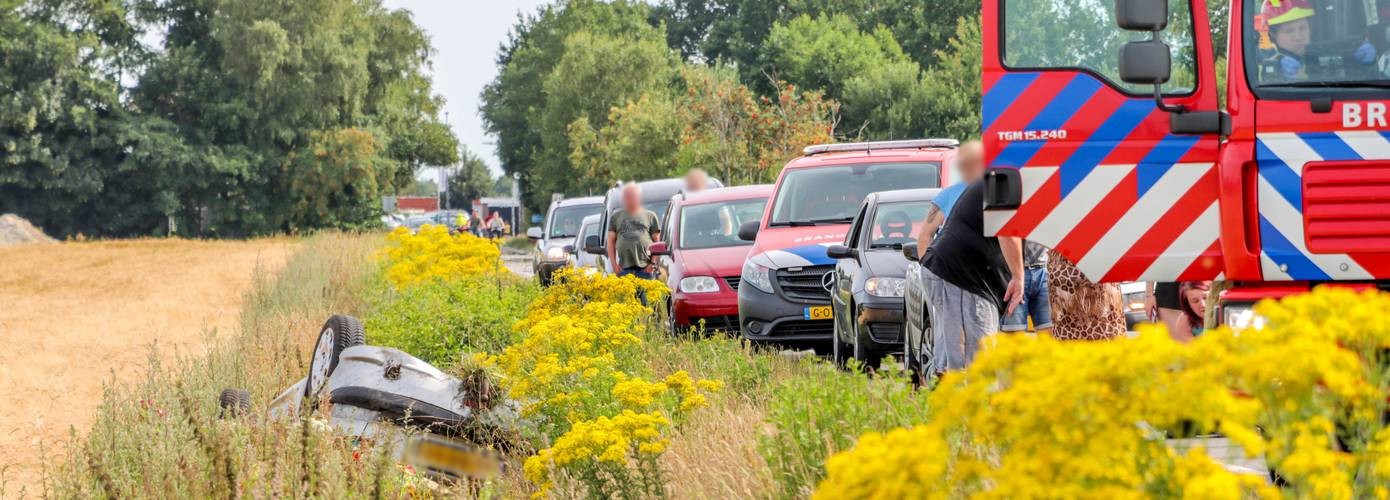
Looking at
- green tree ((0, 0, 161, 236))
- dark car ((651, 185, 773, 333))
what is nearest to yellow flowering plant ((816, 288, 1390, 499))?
dark car ((651, 185, 773, 333))

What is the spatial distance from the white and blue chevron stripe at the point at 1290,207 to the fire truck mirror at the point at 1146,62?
1.60 feet

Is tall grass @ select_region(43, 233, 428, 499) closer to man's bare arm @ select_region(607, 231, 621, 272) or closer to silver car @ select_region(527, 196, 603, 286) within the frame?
man's bare arm @ select_region(607, 231, 621, 272)

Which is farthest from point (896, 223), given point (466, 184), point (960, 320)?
point (466, 184)

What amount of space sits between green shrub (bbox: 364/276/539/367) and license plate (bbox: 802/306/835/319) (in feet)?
7.57

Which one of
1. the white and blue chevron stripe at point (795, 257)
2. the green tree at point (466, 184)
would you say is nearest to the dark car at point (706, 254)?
the white and blue chevron stripe at point (795, 257)

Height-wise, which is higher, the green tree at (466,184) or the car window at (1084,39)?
the car window at (1084,39)

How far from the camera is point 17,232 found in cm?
6169

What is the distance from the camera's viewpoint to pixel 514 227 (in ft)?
330

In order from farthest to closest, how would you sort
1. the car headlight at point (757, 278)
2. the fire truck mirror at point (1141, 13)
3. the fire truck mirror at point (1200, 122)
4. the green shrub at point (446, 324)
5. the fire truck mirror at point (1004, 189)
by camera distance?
the car headlight at point (757, 278), the green shrub at point (446, 324), the fire truck mirror at point (1004, 189), the fire truck mirror at point (1200, 122), the fire truck mirror at point (1141, 13)

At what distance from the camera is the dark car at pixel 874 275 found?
11859mm

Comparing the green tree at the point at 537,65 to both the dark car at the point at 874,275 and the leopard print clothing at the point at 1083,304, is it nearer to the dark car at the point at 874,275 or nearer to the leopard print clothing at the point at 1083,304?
the dark car at the point at 874,275

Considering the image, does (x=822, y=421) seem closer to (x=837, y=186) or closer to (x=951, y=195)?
(x=951, y=195)

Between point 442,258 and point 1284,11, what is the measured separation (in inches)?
414

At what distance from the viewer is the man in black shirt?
8500 mm
